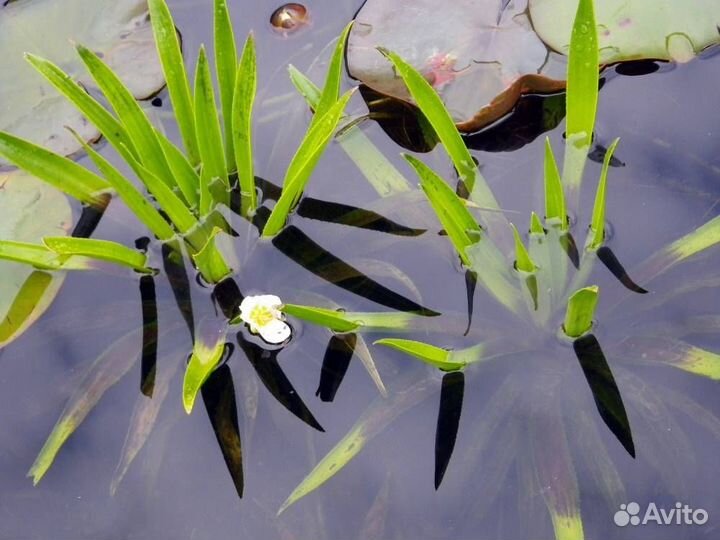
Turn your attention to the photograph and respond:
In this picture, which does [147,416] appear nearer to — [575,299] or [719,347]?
[575,299]

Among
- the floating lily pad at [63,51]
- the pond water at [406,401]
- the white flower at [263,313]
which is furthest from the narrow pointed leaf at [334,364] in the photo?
the floating lily pad at [63,51]

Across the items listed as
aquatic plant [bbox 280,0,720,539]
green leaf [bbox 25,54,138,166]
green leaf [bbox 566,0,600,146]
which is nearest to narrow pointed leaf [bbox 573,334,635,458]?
aquatic plant [bbox 280,0,720,539]

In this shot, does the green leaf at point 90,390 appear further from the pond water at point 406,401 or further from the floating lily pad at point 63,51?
the floating lily pad at point 63,51

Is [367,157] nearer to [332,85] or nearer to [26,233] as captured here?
[332,85]

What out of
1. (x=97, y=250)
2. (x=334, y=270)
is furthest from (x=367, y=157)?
(x=97, y=250)

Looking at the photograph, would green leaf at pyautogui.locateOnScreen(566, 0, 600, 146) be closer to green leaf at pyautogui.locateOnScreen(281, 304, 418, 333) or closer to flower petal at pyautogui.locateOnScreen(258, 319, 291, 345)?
green leaf at pyautogui.locateOnScreen(281, 304, 418, 333)
